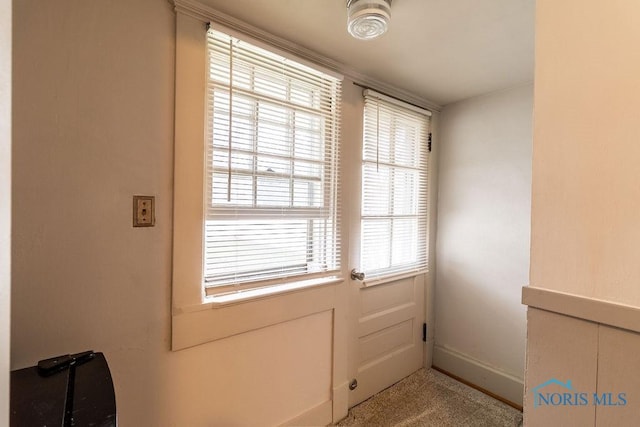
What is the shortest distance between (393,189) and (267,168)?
107cm

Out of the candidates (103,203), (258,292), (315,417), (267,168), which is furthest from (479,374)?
(103,203)

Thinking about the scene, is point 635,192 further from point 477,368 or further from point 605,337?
point 477,368

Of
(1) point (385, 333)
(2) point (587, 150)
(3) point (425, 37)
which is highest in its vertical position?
(3) point (425, 37)

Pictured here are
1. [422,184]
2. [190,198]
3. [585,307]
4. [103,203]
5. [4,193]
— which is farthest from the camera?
[422,184]

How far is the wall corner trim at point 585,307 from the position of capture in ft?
2.04

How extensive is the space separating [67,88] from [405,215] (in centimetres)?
203

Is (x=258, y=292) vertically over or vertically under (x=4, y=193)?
under

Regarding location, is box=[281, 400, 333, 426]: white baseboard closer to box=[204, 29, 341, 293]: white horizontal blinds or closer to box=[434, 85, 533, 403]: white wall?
box=[204, 29, 341, 293]: white horizontal blinds

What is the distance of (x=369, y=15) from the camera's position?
1151 millimetres

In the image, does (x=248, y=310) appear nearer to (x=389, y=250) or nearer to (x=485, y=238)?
(x=389, y=250)

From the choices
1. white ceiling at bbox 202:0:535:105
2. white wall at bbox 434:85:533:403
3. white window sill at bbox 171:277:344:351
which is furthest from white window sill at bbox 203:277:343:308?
white ceiling at bbox 202:0:535:105

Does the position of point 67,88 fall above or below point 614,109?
above

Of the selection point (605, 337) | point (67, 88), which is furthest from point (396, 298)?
point (67, 88)

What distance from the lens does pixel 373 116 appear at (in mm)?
1998
